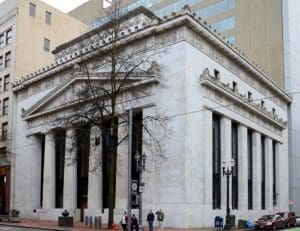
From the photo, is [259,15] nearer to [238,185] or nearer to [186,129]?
[238,185]

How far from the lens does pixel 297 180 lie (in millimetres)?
73750

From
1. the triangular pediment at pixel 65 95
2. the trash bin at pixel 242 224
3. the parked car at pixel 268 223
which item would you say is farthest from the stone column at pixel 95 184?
the parked car at pixel 268 223

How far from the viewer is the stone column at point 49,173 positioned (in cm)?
5556

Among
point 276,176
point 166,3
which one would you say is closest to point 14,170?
point 276,176

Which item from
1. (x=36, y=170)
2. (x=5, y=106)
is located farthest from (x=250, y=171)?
(x=5, y=106)

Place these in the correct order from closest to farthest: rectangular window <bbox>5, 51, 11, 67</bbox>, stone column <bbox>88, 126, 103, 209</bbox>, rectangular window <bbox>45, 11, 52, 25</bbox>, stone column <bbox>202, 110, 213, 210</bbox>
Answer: stone column <bbox>202, 110, 213, 210</bbox>, stone column <bbox>88, 126, 103, 209</bbox>, rectangular window <bbox>5, 51, 11, 67</bbox>, rectangular window <bbox>45, 11, 52, 25</bbox>

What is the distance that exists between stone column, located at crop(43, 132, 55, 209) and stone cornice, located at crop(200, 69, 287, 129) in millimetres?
20396

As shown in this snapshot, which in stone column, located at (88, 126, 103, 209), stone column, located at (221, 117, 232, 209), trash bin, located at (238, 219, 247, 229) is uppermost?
stone column, located at (221, 117, 232, 209)

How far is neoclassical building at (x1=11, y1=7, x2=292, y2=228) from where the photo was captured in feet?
140

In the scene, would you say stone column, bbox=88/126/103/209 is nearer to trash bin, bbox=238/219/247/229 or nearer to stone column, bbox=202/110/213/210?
stone column, bbox=202/110/213/210

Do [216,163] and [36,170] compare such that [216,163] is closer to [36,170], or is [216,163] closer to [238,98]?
[238,98]

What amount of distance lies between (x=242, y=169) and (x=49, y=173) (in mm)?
21463

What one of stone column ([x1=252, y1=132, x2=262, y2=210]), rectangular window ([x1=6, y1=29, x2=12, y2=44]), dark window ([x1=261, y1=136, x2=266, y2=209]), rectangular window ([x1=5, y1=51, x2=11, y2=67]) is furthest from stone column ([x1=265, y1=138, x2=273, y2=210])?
rectangular window ([x1=6, y1=29, x2=12, y2=44])

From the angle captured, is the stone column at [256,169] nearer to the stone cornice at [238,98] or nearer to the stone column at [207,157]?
the stone cornice at [238,98]
